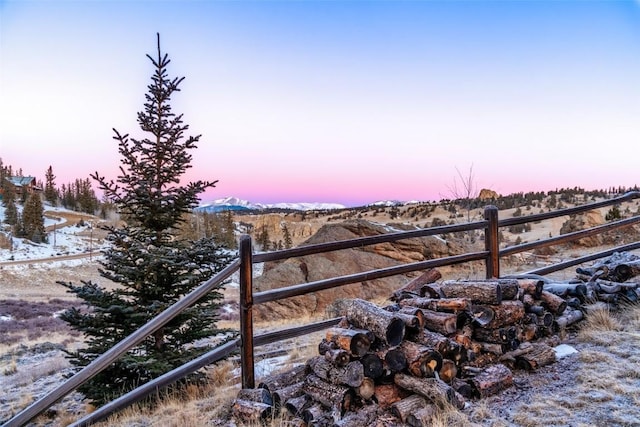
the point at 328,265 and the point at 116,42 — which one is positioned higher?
the point at 116,42

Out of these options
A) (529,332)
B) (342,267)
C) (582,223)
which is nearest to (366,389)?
(529,332)

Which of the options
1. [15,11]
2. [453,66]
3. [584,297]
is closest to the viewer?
[584,297]

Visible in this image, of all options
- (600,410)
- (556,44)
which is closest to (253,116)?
(556,44)

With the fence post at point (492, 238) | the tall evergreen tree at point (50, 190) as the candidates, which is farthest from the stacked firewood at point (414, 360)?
the tall evergreen tree at point (50, 190)

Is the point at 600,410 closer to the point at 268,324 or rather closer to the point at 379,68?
the point at 268,324

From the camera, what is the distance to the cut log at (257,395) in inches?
124

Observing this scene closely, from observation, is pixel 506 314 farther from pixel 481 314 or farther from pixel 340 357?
pixel 340 357

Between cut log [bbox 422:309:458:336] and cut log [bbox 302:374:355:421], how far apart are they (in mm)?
948

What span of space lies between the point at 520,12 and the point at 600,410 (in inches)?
489

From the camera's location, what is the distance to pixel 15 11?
32.0 feet

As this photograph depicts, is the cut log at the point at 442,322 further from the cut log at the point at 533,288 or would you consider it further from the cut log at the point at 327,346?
the cut log at the point at 533,288

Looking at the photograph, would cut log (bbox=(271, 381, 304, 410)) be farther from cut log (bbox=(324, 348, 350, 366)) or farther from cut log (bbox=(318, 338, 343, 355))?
cut log (bbox=(324, 348, 350, 366))

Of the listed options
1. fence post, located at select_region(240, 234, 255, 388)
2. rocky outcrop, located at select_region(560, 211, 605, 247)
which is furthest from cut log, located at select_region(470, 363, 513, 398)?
rocky outcrop, located at select_region(560, 211, 605, 247)

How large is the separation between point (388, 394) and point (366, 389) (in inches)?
6.8
